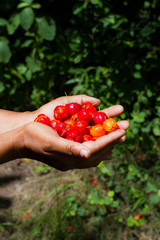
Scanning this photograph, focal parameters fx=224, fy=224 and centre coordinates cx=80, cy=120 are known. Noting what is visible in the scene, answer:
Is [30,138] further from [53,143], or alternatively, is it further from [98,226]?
[98,226]

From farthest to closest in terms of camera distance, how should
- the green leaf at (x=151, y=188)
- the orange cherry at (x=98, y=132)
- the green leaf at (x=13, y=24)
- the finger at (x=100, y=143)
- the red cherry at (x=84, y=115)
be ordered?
the green leaf at (x=13, y=24) → the green leaf at (x=151, y=188) → the red cherry at (x=84, y=115) → the orange cherry at (x=98, y=132) → the finger at (x=100, y=143)

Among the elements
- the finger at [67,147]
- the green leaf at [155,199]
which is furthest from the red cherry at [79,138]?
the green leaf at [155,199]

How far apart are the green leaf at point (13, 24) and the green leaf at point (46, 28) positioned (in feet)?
0.86

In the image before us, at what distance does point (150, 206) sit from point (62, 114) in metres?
1.67

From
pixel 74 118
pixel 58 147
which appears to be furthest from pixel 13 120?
pixel 58 147

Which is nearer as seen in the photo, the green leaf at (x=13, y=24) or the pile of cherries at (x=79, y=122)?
the pile of cherries at (x=79, y=122)

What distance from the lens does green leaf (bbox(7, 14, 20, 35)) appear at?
293 centimetres

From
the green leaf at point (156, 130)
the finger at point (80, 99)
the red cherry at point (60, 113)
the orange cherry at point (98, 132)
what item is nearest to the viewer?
the orange cherry at point (98, 132)

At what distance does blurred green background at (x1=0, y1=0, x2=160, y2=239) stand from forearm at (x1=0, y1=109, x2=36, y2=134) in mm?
744

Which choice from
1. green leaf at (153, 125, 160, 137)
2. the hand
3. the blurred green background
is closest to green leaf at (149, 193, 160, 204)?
the blurred green background

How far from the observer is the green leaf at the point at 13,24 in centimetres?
293

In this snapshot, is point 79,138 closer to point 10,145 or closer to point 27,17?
point 10,145

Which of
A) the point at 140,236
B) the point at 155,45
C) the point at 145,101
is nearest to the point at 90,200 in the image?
the point at 140,236

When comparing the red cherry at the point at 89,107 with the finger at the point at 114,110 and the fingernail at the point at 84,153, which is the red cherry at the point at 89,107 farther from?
the fingernail at the point at 84,153
